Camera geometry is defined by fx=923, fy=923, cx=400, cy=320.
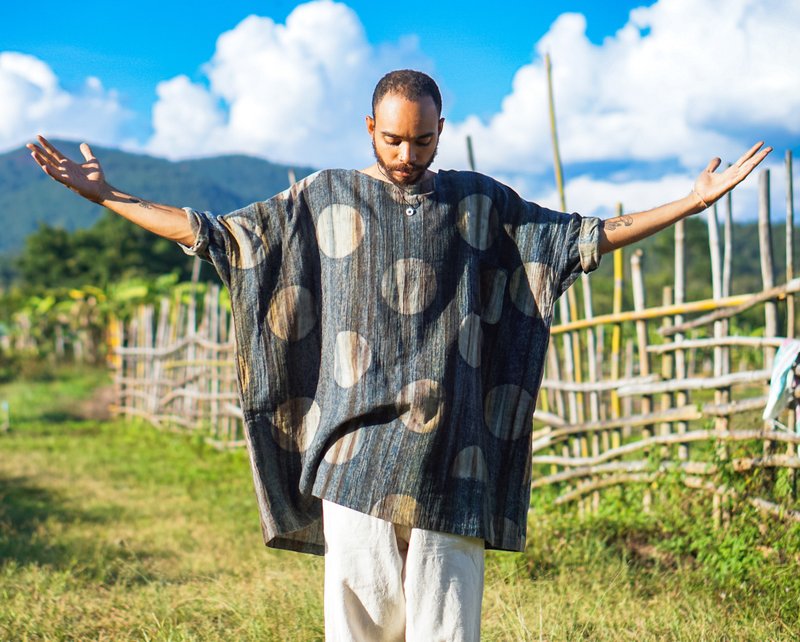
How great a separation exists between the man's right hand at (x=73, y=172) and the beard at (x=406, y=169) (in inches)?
27.2

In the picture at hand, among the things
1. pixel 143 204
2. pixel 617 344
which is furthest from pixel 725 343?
pixel 143 204

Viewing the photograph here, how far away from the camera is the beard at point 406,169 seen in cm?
215

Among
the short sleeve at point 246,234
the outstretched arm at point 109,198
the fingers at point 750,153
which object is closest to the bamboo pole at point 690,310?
the fingers at point 750,153

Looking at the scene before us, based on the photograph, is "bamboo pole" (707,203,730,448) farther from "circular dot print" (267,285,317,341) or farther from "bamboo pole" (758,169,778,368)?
"circular dot print" (267,285,317,341)

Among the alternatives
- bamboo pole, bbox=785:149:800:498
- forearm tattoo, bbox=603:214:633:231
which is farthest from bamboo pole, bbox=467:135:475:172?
forearm tattoo, bbox=603:214:633:231

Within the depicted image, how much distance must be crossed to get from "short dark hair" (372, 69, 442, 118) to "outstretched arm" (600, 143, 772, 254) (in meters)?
0.56

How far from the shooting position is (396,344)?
2.17m

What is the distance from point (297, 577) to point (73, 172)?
205 centimetres

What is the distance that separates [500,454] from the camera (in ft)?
7.60

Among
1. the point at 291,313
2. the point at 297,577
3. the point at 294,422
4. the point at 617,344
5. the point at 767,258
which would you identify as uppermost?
the point at 767,258

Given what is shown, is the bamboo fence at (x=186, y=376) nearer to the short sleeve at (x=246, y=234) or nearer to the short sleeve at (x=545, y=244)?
the short sleeve at (x=246, y=234)

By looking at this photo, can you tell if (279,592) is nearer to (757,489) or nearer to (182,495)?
(757,489)

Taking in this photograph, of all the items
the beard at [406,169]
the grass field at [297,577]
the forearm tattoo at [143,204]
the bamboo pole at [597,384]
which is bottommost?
the grass field at [297,577]

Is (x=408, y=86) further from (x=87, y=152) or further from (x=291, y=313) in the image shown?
(x=87, y=152)
